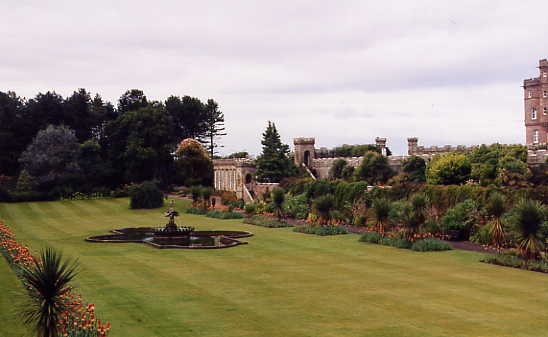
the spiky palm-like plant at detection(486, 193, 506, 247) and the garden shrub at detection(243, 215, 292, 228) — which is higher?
the spiky palm-like plant at detection(486, 193, 506, 247)

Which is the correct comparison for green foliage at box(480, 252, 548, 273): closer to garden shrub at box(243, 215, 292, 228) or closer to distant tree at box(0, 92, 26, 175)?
garden shrub at box(243, 215, 292, 228)

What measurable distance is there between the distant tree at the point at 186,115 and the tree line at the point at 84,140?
6.23 metres

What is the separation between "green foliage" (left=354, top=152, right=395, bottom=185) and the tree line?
30.9 m

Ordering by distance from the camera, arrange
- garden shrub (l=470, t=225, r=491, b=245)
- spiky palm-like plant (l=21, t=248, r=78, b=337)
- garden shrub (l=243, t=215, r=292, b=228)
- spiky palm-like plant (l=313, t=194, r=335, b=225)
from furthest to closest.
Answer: garden shrub (l=243, t=215, r=292, b=228) → spiky palm-like plant (l=313, t=194, r=335, b=225) → garden shrub (l=470, t=225, r=491, b=245) → spiky palm-like plant (l=21, t=248, r=78, b=337)

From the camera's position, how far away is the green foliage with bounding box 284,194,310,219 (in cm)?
5172

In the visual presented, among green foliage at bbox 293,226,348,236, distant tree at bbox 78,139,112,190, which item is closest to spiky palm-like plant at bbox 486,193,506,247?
green foliage at bbox 293,226,348,236

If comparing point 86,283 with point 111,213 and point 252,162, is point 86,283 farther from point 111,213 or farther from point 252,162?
point 252,162

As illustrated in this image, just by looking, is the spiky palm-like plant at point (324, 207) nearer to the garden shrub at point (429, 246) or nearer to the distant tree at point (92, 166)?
the garden shrub at point (429, 246)

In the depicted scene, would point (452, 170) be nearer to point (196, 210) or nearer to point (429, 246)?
point (429, 246)

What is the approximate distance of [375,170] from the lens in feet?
182

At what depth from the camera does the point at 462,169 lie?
43.8 meters

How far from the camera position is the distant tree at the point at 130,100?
90.5 meters

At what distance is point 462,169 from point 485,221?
895 centimetres

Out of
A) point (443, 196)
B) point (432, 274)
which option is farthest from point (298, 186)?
point (432, 274)
